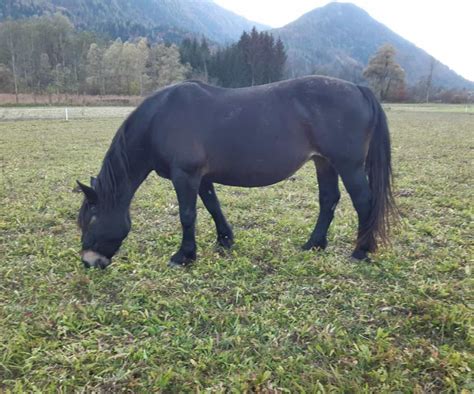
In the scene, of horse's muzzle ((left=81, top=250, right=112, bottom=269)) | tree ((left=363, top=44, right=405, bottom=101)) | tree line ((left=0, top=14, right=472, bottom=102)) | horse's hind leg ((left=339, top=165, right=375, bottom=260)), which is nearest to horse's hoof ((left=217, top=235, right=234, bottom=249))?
horse's muzzle ((left=81, top=250, right=112, bottom=269))

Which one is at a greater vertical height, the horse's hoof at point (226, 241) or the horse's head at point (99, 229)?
Answer: the horse's head at point (99, 229)

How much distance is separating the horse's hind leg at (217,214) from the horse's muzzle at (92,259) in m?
1.40

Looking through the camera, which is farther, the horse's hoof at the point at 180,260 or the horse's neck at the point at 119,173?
→ the horse's hoof at the point at 180,260

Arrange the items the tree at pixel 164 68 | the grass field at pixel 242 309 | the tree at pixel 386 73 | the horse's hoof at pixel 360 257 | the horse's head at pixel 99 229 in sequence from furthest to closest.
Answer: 1. the tree at pixel 386 73
2. the tree at pixel 164 68
3. the horse's hoof at pixel 360 257
4. the horse's head at pixel 99 229
5. the grass field at pixel 242 309

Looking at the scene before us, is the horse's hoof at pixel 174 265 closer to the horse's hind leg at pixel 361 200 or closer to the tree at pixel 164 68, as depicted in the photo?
the horse's hind leg at pixel 361 200

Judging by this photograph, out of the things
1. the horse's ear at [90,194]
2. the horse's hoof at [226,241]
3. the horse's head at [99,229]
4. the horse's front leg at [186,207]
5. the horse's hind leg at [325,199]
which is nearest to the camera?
the horse's ear at [90,194]

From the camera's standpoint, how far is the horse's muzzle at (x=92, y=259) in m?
3.73

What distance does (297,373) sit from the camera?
238 cm

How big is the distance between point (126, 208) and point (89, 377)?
73.3 inches

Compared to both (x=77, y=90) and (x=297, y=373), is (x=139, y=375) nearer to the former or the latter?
(x=297, y=373)

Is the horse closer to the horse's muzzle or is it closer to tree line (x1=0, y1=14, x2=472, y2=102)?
the horse's muzzle

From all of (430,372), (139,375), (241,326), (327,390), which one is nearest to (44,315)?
(139,375)

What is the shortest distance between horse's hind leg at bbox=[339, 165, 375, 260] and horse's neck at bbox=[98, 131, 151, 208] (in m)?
2.34

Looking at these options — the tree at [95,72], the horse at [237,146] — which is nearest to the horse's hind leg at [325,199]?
the horse at [237,146]
